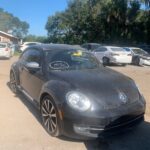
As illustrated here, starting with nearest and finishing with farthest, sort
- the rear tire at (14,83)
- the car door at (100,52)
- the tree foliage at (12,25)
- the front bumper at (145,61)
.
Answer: the rear tire at (14,83), the car door at (100,52), the front bumper at (145,61), the tree foliage at (12,25)

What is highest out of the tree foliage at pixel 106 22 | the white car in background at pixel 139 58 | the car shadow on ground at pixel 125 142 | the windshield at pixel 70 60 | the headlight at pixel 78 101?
the tree foliage at pixel 106 22

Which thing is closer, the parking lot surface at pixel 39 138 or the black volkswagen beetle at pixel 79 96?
the black volkswagen beetle at pixel 79 96

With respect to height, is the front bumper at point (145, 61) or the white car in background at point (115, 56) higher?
the white car in background at point (115, 56)

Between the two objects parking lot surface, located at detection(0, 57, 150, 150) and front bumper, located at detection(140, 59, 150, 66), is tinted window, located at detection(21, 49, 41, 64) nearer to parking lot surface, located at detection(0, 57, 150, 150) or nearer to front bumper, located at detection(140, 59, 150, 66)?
parking lot surface, located at detection(0, 57, 150, 150)

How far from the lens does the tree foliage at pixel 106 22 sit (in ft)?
129

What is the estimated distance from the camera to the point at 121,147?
509 cm

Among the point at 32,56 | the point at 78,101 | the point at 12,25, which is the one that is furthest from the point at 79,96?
the point at 12,25

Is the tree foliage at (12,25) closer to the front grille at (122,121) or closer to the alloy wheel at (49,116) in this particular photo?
the alloy wheel at (49,116)

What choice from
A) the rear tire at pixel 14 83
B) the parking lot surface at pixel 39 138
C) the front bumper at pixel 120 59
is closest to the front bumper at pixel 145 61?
the front bumper at pixel 120 59

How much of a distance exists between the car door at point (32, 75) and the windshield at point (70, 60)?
0.89 feet

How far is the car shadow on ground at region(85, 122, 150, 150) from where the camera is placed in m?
5.07

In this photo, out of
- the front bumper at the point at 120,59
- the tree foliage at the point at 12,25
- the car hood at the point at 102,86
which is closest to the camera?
the car hood at the point at 102,86

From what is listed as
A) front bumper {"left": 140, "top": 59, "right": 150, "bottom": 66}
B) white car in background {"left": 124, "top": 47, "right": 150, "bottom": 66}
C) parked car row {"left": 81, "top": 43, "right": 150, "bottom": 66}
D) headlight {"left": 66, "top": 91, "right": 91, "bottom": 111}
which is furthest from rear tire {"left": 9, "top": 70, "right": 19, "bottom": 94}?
front bumper {"left": 140, "top": 59, "right": 150, "bottom": 66}

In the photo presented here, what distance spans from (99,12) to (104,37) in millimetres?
3890
